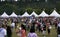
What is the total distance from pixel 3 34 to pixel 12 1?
6780cm

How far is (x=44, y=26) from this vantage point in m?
22.2

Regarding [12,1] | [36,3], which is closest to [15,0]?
[12,1]

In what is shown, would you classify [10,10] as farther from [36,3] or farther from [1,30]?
[1,30]

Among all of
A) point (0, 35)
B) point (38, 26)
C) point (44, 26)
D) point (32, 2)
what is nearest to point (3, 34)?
point (0, 35)

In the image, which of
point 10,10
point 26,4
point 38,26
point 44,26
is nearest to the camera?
point 44,26

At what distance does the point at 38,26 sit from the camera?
80.2 ft

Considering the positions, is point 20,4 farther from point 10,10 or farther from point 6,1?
point 10,10

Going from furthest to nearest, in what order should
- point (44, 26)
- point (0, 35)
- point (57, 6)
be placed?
1. point (57, 6)
2. point (44, 26)
3. point (0, 35)

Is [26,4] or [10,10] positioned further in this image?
[26,4]

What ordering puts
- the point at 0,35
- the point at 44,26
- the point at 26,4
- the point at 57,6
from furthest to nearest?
the point at 26,4, the point at 57,6, the point at 44,26, the point at 0,35

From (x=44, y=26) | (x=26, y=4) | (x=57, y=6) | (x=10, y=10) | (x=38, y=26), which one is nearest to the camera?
(x=44, y=26)

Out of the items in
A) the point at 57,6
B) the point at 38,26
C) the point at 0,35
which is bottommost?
the point at 57,6

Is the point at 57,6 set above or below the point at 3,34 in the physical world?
below

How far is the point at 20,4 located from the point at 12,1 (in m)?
4.45
